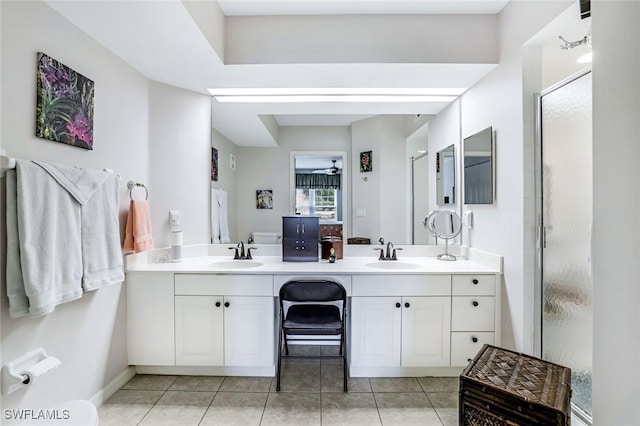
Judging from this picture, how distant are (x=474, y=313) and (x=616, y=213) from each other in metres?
1.33

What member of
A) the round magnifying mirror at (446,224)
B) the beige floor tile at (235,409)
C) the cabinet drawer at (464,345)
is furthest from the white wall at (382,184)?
the beige floor tile at (235,409)

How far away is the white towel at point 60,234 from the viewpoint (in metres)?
1.22

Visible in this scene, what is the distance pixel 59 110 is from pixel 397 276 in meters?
2.12

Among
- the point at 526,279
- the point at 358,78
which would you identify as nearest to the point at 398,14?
the point at 358,78

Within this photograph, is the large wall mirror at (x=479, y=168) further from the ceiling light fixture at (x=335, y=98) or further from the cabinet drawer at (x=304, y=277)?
the cabinet drawer at (x=304, y=277)

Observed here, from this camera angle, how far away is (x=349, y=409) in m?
1.68

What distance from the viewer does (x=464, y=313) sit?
191cm

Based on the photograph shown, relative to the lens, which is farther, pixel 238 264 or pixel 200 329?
pixel 238 264

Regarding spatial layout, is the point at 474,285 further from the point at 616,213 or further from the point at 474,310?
the point at 616,213

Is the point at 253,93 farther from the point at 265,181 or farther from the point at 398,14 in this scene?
the point at 398,14

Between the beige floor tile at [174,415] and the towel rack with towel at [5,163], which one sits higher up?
the towel rack with towel at [5,163]

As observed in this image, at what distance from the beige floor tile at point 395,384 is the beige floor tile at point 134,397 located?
4.54 ft

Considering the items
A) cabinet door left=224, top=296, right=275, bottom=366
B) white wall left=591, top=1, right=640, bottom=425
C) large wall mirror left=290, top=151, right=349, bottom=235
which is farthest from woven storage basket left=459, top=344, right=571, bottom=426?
large wall mirror left=290, top=151, right=349, bottom=235

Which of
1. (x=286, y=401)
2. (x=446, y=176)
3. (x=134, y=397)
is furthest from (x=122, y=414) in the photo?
(x=446, y=176)
